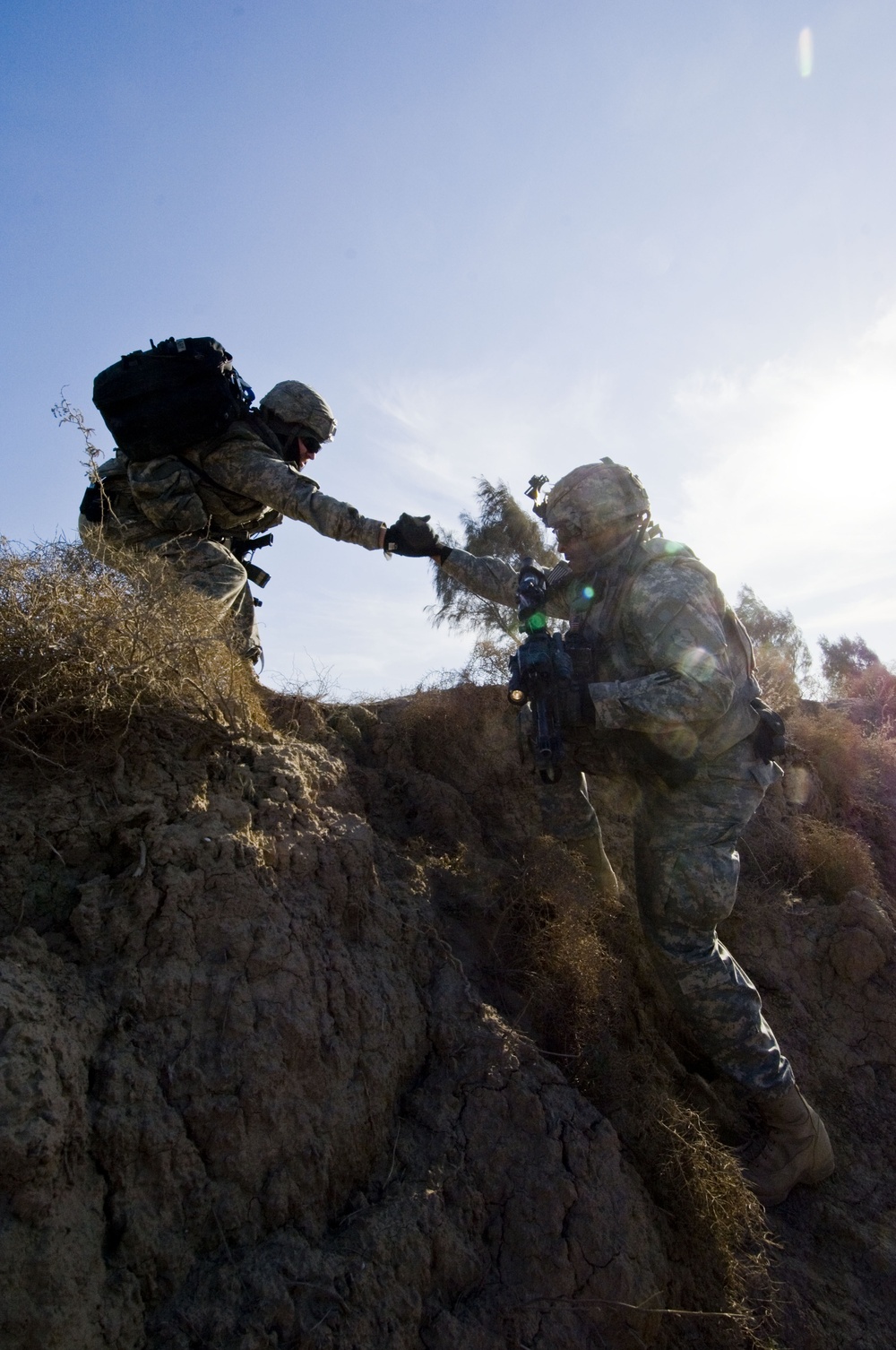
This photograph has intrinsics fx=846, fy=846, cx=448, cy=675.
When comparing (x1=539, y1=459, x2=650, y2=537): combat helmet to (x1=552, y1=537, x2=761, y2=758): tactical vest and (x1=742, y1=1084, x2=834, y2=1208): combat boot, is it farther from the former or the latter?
(x1=742, y1=1084, x2=834, y2=1208): combat boot

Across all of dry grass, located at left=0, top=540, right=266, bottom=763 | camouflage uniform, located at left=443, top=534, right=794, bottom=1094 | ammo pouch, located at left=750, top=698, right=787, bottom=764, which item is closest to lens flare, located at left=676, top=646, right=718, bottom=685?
camouflage uniform, located at left=443, top=534, right=794, bottom=1094

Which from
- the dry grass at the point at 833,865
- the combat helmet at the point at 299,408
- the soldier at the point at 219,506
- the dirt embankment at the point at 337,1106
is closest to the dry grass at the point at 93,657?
the dirt embankment at the point at 337,1106

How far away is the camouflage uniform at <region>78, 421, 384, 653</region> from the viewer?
4484 millimetres

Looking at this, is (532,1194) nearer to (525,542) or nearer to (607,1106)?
(607,1106)

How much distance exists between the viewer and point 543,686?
370 centimetres

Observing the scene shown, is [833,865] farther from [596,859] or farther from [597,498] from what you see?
[597,498]

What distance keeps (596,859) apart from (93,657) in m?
2.63

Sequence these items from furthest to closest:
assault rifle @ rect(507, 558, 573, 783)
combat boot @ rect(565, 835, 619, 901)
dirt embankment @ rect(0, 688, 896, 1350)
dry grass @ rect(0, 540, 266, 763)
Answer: combat boot @ rect(565, 835, 619, 901) < assault rifle @ rect(507, 558, 573, 783) < dry grass @ rect(0, 540, 266, 763) < dirt embankment @ rect(0, 688, 896, 1350)

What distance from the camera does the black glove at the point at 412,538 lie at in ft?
14.7

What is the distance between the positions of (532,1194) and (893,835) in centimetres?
475

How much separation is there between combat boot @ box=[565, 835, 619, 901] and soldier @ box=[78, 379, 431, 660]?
179cm

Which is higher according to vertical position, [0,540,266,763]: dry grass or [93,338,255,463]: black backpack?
[93,338,255,463]: black backpack

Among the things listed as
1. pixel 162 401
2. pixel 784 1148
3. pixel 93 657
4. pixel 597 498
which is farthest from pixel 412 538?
pixel 784 1148

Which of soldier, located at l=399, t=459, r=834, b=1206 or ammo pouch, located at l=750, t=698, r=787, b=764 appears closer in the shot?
soldier, located at l=399, t=459, r=834, b=1206
